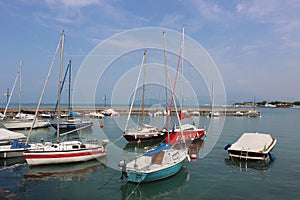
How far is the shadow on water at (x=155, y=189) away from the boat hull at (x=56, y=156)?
6.71 m

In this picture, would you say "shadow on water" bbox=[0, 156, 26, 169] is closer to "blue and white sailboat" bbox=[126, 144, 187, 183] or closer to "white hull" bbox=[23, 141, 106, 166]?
"white hull" bbox=[23, 141, 106, 166]

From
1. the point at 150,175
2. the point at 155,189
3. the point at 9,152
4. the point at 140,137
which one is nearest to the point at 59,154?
the point at 9,152

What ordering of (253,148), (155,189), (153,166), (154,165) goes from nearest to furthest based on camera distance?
(155,189) → (153,166) → (154,165) → (253,148)

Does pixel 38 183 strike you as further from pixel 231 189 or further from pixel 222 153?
pixel 222 153

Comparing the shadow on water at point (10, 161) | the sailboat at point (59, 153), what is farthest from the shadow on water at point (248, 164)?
the shadow on water at point (10, 161)

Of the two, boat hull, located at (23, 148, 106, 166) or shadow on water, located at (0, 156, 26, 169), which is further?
shadow on water, located at (0, 156, 26, 169)

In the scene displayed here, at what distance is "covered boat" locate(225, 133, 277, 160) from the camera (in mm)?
21669

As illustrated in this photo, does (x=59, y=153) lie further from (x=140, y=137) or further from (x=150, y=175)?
(x=140, y=137)

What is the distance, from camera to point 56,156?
64.7 ft

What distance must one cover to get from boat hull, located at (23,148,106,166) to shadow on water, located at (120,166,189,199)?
22.0 ft

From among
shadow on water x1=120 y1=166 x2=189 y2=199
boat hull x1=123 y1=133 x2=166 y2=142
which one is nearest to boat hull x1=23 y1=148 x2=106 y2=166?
shadow on water x1=120 y1=166 x2=189 y2=199

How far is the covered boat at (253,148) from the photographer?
21.7 metres

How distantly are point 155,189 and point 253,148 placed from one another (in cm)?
1192

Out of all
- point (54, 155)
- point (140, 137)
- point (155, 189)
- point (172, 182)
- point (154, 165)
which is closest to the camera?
point (155, 189)
